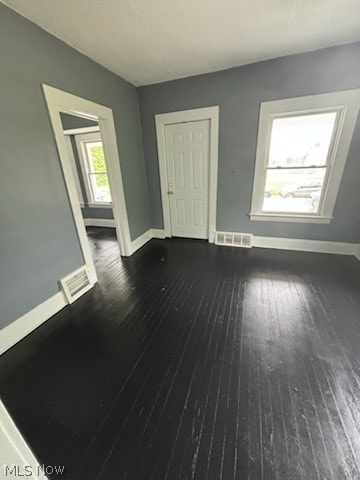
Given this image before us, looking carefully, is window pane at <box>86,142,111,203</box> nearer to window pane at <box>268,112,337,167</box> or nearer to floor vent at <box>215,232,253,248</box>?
floor vent at <box>215,232,253,248</box>

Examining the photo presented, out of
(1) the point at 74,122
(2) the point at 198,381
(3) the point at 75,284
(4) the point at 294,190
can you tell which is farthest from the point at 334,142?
(1) the point at 74,122

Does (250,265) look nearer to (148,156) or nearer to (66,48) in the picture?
(148,156)

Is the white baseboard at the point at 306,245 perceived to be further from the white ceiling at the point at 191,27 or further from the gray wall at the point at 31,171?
the gray wall at the point at 31,171

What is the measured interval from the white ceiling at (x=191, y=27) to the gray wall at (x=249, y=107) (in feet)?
0.54

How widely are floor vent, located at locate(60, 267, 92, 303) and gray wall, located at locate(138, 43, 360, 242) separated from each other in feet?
6.87

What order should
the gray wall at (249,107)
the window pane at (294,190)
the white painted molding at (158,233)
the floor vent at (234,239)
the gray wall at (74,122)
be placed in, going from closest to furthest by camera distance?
1. the gray wall at (249,107)
2. the window pane at (294,190)
3. the floor vent at (234,239)
4. the white painted molding at (158,233)
5. the gray wall at (74,122)

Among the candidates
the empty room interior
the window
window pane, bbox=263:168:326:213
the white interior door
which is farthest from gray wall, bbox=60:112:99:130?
window pane, bbox=263:168:326:213

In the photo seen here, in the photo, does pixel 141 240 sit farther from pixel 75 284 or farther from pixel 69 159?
pixel 69 159

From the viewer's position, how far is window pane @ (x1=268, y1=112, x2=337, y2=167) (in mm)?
2730

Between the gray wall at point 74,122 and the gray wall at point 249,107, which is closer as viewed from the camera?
the gray wall at point 249,107

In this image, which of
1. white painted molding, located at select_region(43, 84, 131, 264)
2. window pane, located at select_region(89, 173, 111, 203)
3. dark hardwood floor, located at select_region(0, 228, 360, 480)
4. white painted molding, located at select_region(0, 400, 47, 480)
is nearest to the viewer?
white painted molding, located at select_region(0, 400, 47, 480)

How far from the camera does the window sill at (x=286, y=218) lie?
304 centimetres

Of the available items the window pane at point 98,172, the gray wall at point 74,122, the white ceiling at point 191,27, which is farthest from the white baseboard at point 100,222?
the white ceiling at point 191,27

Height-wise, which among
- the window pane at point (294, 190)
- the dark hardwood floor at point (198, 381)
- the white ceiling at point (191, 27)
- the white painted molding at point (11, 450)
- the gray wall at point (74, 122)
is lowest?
the dark hardwood floor at point (198, 381)
